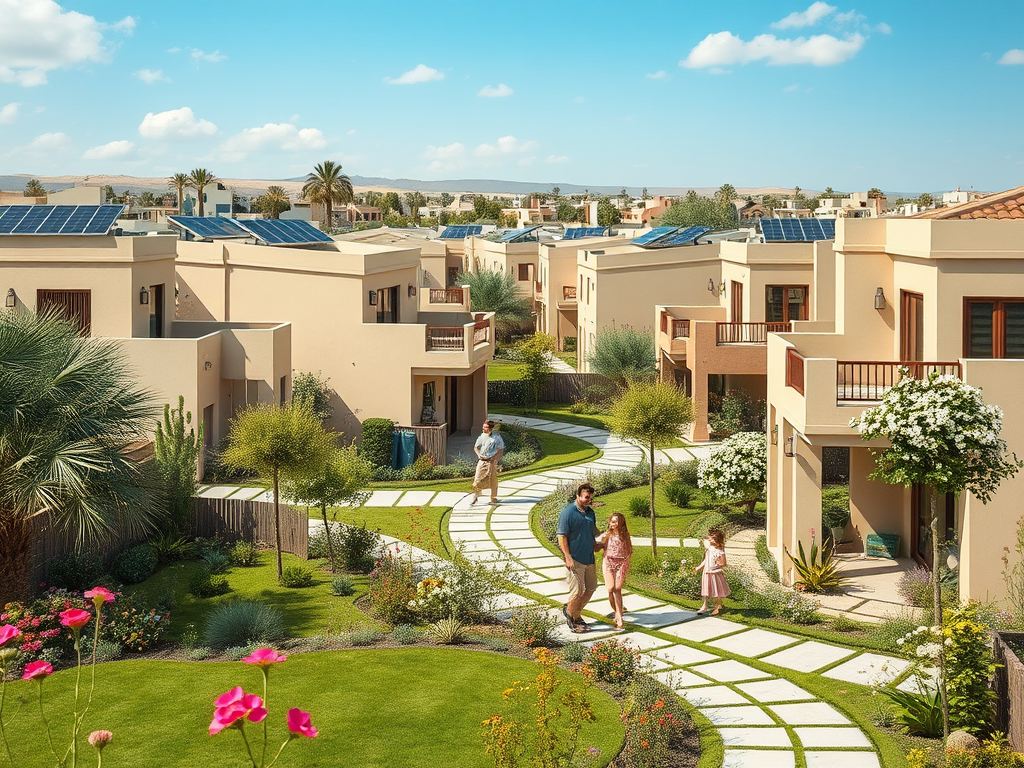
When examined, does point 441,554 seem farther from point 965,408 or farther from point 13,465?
point 965,408

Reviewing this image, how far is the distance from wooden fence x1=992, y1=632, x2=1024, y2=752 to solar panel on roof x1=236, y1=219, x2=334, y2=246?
2481 cm

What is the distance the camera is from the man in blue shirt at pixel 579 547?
14.3m

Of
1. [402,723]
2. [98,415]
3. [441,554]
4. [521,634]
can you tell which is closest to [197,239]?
[441,554]

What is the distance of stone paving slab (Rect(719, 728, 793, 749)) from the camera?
35.4 feet

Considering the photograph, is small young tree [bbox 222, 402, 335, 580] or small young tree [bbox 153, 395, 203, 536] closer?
small young tree [bbox 222, 402, 335, 580]

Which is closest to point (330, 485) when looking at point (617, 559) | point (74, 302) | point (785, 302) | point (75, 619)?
point (617, 559)

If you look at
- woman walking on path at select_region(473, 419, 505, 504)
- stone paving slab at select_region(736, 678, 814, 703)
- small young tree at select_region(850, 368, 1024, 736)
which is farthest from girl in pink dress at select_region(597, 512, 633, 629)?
woman walking on path at select_region(473, 419, 505, 504)

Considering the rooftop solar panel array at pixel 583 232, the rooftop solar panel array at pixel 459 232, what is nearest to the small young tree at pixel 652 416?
the rooftop solar panel array at pixel 583 232

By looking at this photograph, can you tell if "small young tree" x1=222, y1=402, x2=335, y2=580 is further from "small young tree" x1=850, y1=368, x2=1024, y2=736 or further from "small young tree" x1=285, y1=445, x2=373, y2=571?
"small young tree" x1=850, y1=368, x2=1024, y2=736

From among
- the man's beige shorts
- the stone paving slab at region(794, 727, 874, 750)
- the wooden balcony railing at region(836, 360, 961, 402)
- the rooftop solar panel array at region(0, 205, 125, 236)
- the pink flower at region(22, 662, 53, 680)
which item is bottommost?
the stone paving slab at region(794, 727, 874, 750)

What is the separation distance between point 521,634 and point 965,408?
6.02 metres

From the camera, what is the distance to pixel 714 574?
50.8 ft

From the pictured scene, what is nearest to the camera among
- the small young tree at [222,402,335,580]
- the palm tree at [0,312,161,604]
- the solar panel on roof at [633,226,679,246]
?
the palm tree at [0,312,161,604]

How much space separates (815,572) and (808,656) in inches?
119
